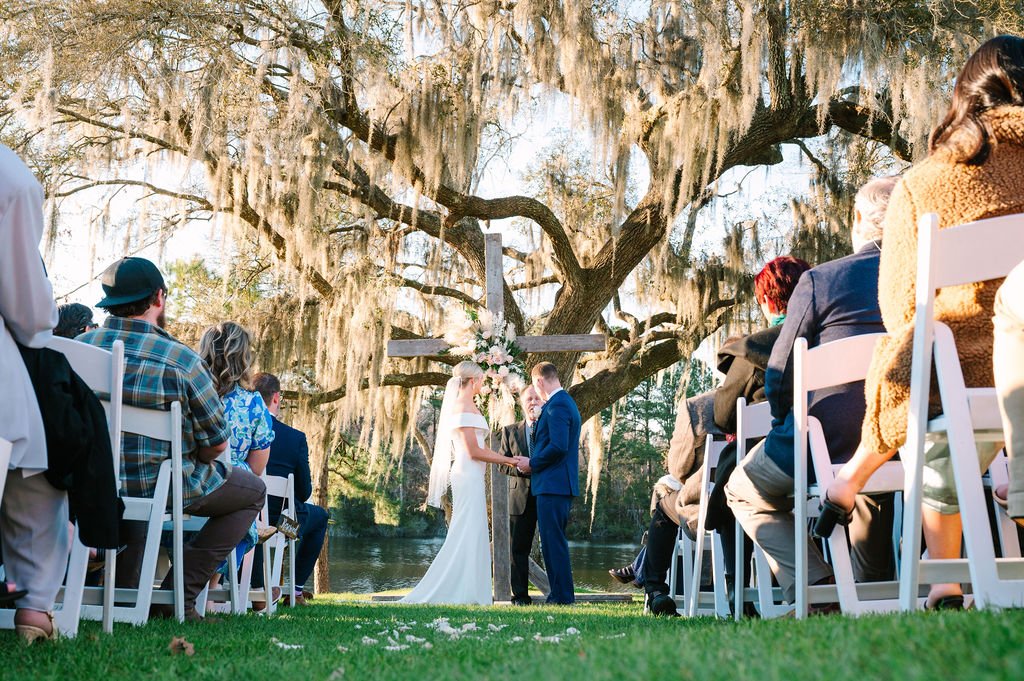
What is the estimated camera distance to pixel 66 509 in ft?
7.55

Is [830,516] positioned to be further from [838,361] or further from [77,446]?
[77,446]

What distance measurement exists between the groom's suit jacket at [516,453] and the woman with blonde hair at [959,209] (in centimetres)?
487

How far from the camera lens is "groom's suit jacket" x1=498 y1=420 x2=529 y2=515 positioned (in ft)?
23.1

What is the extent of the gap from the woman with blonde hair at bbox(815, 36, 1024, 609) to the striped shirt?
2238 millimetres

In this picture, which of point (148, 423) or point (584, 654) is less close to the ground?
point (148, 423)

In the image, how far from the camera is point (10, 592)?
6.88ft

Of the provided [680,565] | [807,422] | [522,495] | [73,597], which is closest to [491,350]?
[522,495]

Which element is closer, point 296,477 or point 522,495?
point 296,477

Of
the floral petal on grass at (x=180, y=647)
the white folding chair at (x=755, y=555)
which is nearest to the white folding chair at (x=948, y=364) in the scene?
the white folding chair at (x=755, y=555)

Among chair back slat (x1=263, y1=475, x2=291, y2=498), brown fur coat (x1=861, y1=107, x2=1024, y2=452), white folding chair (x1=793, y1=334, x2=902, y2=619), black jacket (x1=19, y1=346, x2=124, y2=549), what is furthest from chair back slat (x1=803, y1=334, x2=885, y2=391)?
chair back slat (x1=263, y1=475, x2=291, y2=498)

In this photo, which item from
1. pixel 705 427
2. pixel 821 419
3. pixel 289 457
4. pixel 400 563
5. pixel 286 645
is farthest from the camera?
pixel 400 563

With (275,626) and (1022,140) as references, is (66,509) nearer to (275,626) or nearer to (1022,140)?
(275,626)

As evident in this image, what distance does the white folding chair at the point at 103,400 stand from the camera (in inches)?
101

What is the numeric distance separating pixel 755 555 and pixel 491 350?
15.4ft
